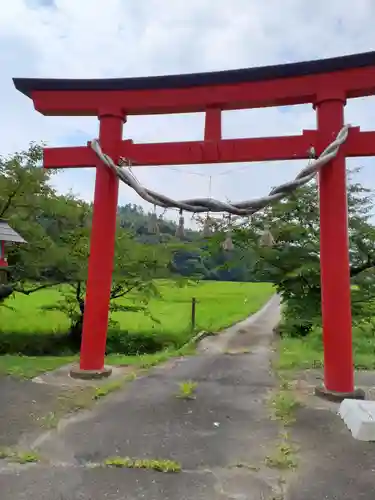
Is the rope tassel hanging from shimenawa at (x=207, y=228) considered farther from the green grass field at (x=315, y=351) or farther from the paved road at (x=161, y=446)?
the green grass field at (x=315, y=351)

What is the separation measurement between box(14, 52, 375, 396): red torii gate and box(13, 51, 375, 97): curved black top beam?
0.04 ft

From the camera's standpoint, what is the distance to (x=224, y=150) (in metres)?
5.56

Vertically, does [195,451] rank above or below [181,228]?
below

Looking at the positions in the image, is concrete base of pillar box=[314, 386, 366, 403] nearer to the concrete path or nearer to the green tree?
the concrete path

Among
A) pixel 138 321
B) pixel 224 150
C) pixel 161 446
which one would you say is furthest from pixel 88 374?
pixel 138 321

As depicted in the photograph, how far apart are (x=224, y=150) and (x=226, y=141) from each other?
114 mm

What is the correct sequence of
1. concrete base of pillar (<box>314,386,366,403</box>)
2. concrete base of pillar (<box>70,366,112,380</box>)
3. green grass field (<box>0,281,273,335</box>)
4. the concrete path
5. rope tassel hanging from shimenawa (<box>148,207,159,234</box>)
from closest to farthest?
the concrete path
rope tassel hanging from shimenawa (<box>148,207,159,234</box>)
concrete base of pillar (<box>314,386,366,403</box>)
concrete base of pillar (<box>70,366,112,380</box>)
green grass field (<box>0,281,273,335</box>)

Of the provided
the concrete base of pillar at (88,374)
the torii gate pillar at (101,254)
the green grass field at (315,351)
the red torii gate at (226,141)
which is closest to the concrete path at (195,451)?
the concrete base of pillar at (88,374)

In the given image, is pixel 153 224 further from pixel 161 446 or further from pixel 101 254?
pixel 161 446

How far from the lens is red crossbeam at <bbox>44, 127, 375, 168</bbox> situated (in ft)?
17.4

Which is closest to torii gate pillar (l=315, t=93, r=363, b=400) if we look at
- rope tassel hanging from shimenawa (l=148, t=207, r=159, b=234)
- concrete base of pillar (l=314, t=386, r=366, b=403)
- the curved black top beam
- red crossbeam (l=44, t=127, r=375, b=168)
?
concrete base of pillar (l=314, t=386, r=366, b=403)

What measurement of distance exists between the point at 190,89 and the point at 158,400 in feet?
12.6

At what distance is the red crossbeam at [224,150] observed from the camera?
5.32m

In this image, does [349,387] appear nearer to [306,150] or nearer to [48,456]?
[306,150]
